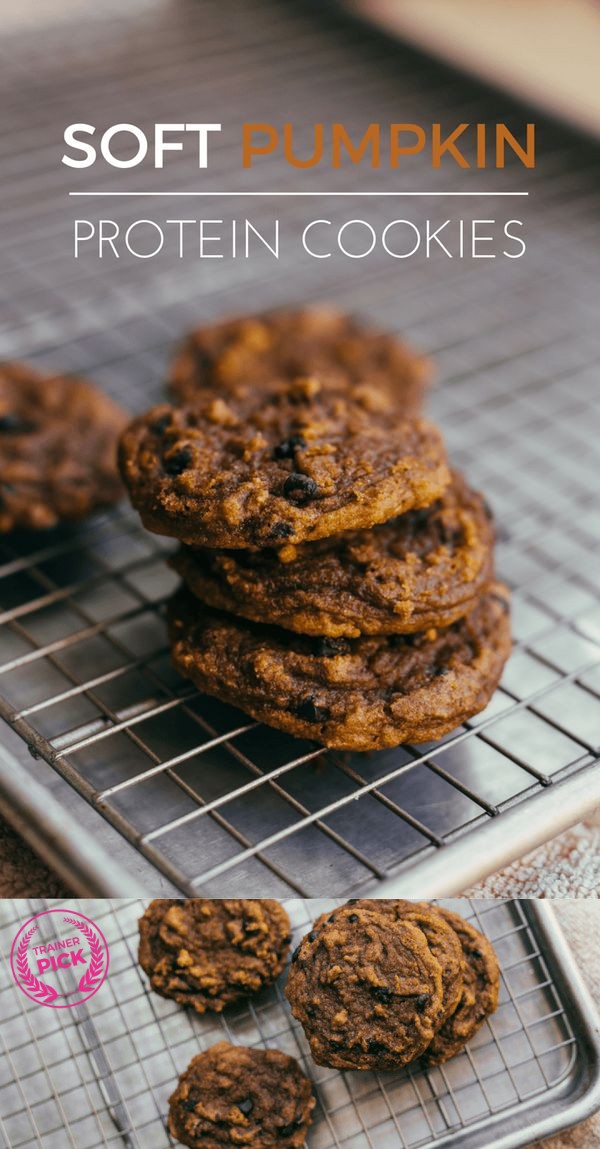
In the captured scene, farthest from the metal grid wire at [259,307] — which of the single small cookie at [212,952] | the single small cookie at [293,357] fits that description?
the single small cookie at [293,357]

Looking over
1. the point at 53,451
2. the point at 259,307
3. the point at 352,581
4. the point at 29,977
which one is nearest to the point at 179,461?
the point at 352,581

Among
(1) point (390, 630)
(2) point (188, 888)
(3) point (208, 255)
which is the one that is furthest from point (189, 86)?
(2) point (188, 888)

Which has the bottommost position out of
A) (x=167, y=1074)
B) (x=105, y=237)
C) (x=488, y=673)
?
(x=167, y=1074)

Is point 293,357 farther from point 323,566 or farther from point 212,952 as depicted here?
point 212,952

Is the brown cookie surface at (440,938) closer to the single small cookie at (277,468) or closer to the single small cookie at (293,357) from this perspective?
the single small cookie at (277,468)

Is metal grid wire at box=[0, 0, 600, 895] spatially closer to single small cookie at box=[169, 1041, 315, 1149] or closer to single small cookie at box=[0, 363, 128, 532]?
single small cookie at box=[0, 363, 128, 532]

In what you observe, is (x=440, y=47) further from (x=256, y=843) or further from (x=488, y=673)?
(x=256, y=843)

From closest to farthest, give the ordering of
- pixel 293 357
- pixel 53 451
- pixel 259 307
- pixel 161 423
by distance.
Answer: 1. pixel 161 423
2. pixel 53 451
3. pixel 293 357
4. pixel 259 307
